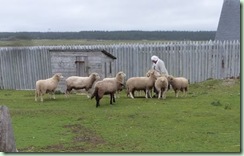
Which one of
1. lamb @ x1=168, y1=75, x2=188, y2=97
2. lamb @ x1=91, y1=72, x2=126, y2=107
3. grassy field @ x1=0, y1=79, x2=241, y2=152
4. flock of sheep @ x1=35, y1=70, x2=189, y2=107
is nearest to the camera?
grassy field @ x1=0, y1=79, x2=241, y2=152

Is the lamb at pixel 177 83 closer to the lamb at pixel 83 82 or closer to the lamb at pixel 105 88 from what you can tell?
the lamb at pixel 105 88

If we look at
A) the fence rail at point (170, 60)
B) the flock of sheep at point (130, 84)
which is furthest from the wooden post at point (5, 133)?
the fence rail at point (170, 60)

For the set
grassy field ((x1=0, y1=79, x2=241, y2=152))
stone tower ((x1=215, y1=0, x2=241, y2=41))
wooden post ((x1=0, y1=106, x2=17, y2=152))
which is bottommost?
grassy field ((x1=0, y1=79, x2=241, y2=152))

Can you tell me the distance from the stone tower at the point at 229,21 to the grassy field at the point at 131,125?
29.6 feet

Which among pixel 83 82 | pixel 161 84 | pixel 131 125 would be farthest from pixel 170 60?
pixel 131 125

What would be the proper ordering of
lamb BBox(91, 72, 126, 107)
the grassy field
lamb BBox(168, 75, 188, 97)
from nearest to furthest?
the grassy field
lamb BBox(91, 72, 126, 107)
lamb BBox(168, 75, 188, 97)

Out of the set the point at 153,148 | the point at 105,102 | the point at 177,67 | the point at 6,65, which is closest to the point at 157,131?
the point at 153,148

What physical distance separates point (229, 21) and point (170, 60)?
436cm

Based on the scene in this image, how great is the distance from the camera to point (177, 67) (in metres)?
24.3

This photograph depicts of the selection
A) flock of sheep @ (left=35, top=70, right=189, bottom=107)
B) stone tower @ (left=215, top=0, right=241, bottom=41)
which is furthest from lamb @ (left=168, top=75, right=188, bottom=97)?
stone tower @ (left=215, top=0, right=241, bottom=41)

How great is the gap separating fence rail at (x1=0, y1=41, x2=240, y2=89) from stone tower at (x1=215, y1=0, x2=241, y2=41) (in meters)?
1.80

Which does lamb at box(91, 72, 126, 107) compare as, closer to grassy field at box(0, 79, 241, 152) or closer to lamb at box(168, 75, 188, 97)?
grassy field at box(0, 79, 241, 152)

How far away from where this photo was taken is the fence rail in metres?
23.9

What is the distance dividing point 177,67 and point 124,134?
45.5 ft
